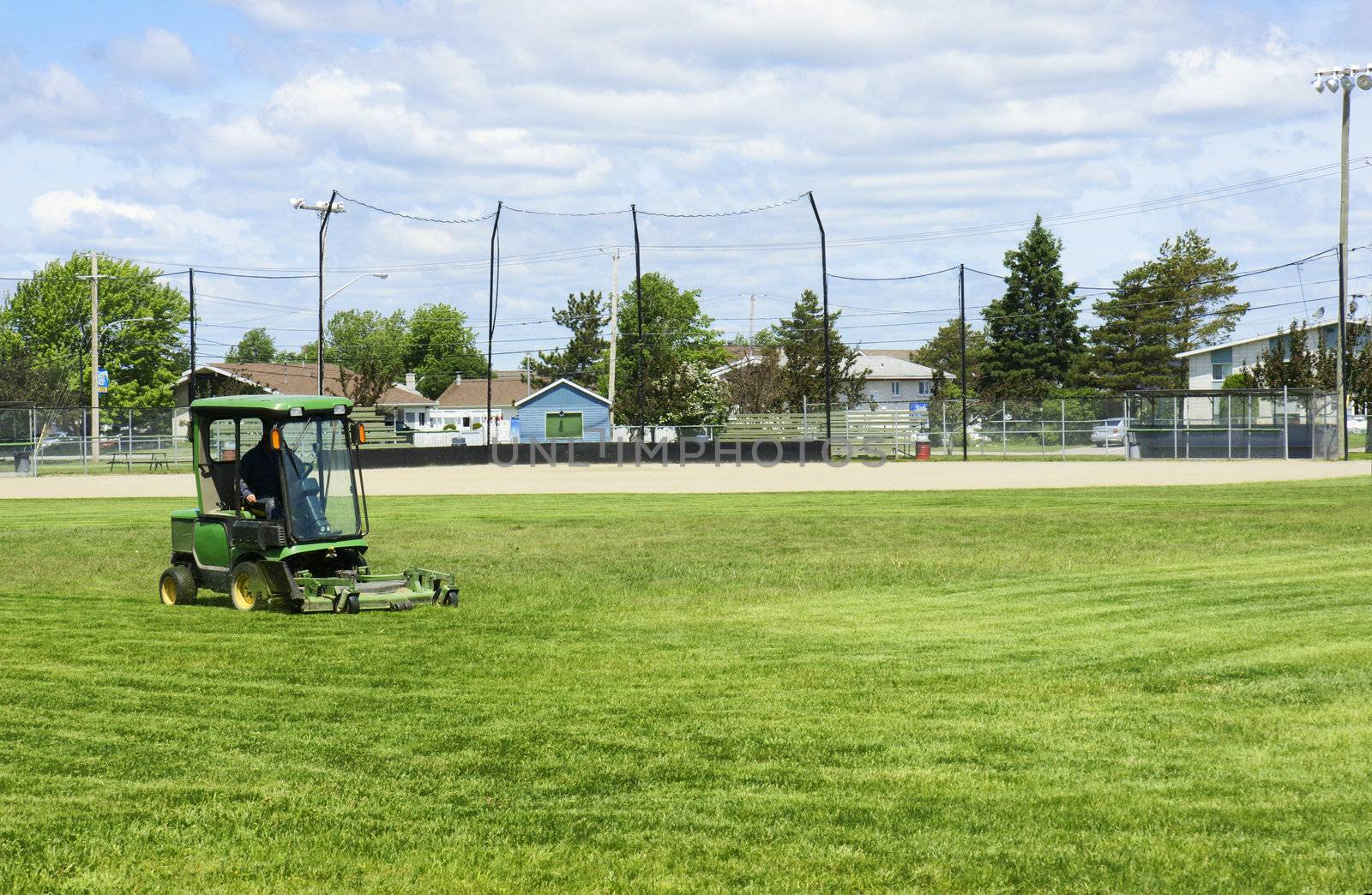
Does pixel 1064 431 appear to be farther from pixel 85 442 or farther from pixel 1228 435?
pixel 85 442

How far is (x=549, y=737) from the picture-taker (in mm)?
9062

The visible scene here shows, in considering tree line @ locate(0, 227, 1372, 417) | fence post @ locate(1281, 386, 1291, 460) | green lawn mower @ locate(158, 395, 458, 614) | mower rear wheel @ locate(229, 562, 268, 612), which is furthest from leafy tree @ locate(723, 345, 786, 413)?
mower rear wheel @ locate(229, 562, 268, 612)

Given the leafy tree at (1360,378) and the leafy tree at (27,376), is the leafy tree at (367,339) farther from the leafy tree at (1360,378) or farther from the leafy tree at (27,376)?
the leafy tree at (1360,378)

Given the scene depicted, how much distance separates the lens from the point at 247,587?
50.9 ft

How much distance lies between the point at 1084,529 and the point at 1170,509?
5755 mm

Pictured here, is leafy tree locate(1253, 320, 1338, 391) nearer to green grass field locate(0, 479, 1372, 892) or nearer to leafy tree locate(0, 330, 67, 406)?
green grass field locate(0, 479, 1372, 892)

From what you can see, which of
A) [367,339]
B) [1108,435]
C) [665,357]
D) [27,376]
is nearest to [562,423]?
[665,357]

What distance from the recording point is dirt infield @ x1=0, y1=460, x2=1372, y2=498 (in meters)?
39.8

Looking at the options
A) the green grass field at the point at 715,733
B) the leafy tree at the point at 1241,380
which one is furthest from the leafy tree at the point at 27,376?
the green grass field at the point at 715,733

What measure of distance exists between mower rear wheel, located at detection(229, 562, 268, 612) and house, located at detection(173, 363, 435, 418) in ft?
234

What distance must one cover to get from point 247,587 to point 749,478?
3062 cm

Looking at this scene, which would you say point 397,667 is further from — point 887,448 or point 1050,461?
point 887,448

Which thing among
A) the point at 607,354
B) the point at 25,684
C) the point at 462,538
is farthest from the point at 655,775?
the point at 607,354

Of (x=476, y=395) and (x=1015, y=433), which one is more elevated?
(x=476, y=395)
